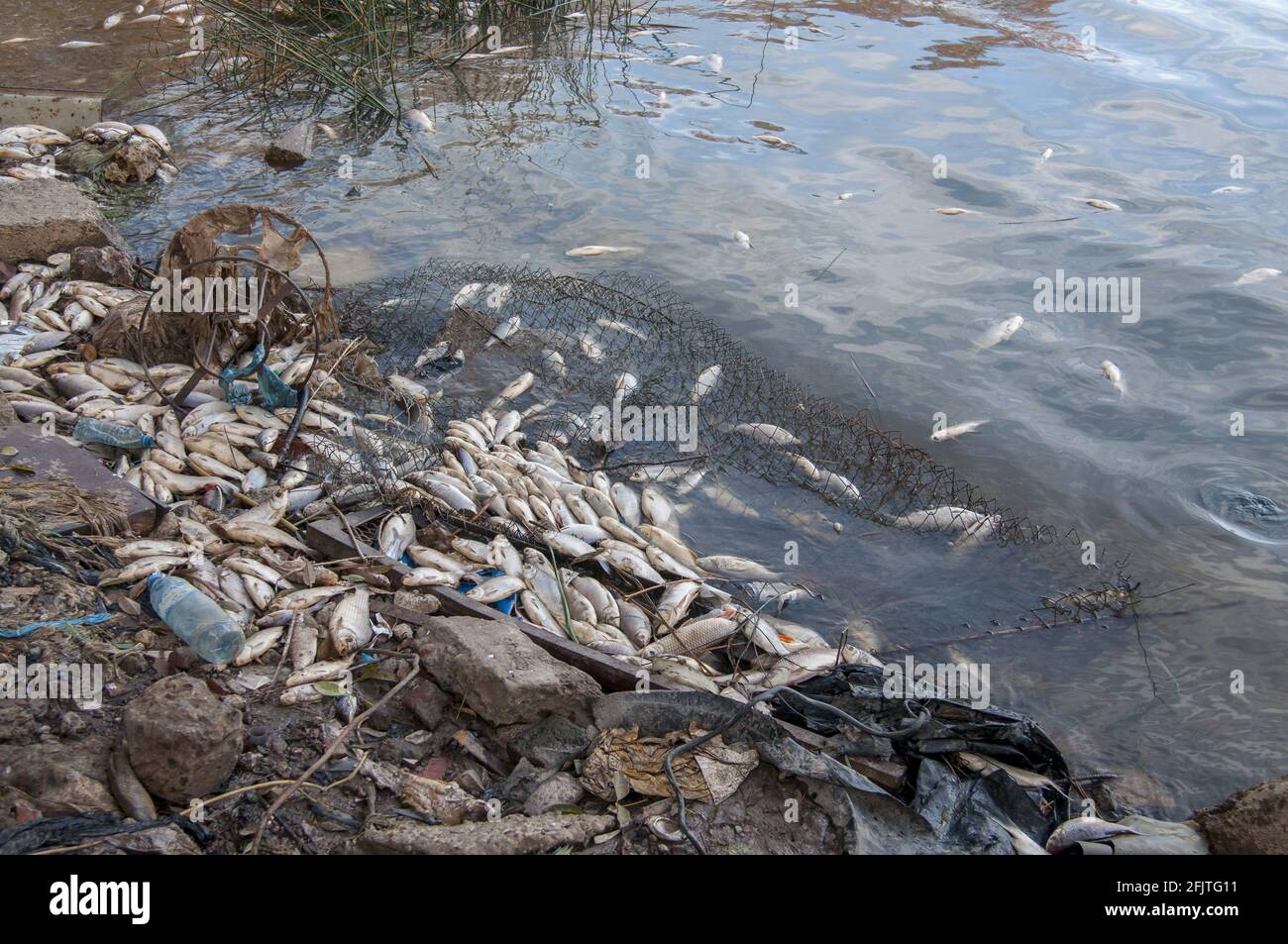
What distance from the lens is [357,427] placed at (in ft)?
18.0

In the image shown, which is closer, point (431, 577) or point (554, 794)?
point (554, 794)

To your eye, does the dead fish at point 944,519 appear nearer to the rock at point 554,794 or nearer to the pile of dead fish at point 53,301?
the rock at point 554,794

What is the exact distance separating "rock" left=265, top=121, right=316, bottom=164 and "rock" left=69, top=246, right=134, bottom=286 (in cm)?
313

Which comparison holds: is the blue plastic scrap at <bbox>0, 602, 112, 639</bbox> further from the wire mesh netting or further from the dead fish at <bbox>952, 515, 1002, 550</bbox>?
the dead fish at <bbox>952, 515, 1002, 550</bbox>

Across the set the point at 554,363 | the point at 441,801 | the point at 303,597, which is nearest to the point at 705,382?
the point at 554,363

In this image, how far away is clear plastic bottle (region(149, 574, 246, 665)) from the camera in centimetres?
362

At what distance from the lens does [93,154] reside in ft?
31.1

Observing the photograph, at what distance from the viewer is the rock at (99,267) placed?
22.2 ft

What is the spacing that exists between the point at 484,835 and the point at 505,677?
67 centimetres

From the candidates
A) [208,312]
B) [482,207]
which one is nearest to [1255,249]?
[482,207]

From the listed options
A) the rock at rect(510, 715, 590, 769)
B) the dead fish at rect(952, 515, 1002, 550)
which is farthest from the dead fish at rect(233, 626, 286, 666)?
the dead fish at rect(952, 515, 1002, 550)

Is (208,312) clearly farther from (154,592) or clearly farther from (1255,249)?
(1255,249)

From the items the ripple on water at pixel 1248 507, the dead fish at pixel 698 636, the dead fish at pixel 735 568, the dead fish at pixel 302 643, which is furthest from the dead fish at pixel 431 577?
the ripple on water at pixel 1248 507

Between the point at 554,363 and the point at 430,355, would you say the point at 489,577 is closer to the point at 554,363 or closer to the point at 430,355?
the point at 554,363
